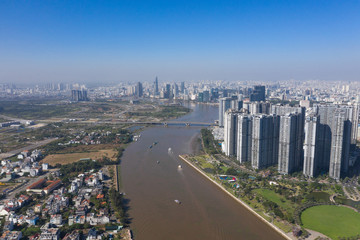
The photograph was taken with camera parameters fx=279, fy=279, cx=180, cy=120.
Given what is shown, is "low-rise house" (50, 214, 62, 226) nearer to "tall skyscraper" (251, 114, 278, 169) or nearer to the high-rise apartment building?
"tall skyscraper" (251, 114, 278, 169)

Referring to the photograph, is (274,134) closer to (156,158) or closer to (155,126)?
(156,158)

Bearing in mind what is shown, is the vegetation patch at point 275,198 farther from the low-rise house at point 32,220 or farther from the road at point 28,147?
the road at point 28,147

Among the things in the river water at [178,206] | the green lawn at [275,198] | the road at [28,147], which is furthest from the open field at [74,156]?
the green lawn at [275,198]

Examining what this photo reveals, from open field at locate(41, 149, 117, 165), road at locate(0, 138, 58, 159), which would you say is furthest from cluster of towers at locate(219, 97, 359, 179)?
road at locate(0, 138, 58, 159)

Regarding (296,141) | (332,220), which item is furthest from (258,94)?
(332,220)

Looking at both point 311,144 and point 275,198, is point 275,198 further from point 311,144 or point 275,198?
point 311,144

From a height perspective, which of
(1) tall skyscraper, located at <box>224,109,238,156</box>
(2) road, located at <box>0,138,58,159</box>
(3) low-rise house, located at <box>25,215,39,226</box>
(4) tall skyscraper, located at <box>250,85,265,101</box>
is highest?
(4) tall skyscraper, located at <box>250,85,265,101</box>
